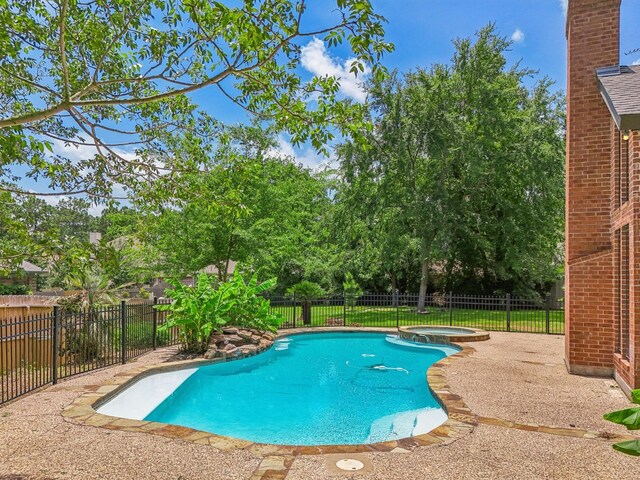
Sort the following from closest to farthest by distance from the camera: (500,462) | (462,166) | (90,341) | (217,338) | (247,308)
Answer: (500,462) → (90,341) → (217,338) → (247,308) → (462,166)

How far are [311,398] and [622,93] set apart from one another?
7.44m

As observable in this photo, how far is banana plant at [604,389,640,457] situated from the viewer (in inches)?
64.6

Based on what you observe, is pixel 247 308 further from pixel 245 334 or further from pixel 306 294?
pixel 306 294

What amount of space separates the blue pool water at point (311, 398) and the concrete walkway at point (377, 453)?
4.42 ft

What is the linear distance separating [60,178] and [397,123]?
17438 mm

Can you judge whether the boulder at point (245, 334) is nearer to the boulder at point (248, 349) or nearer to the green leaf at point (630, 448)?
the boulder at point (248, 349)

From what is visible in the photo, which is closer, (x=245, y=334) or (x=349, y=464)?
(x=349, y=464)

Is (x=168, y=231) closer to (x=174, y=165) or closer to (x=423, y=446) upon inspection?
(x=174, y=165)

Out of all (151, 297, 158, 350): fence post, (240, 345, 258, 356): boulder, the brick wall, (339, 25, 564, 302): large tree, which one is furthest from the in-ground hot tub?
(151, 297, 158, 350): fence post

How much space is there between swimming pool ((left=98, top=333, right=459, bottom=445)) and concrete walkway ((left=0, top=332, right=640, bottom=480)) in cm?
116

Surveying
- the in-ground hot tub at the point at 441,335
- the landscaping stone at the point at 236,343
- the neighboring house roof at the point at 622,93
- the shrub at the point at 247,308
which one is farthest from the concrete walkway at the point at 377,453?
the in-ground hot tub at the point at 441,335

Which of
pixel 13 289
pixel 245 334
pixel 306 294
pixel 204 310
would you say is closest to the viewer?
pixel 204 310

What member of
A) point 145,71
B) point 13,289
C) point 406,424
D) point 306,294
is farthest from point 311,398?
point 13,289

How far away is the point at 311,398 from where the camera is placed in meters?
8.64
